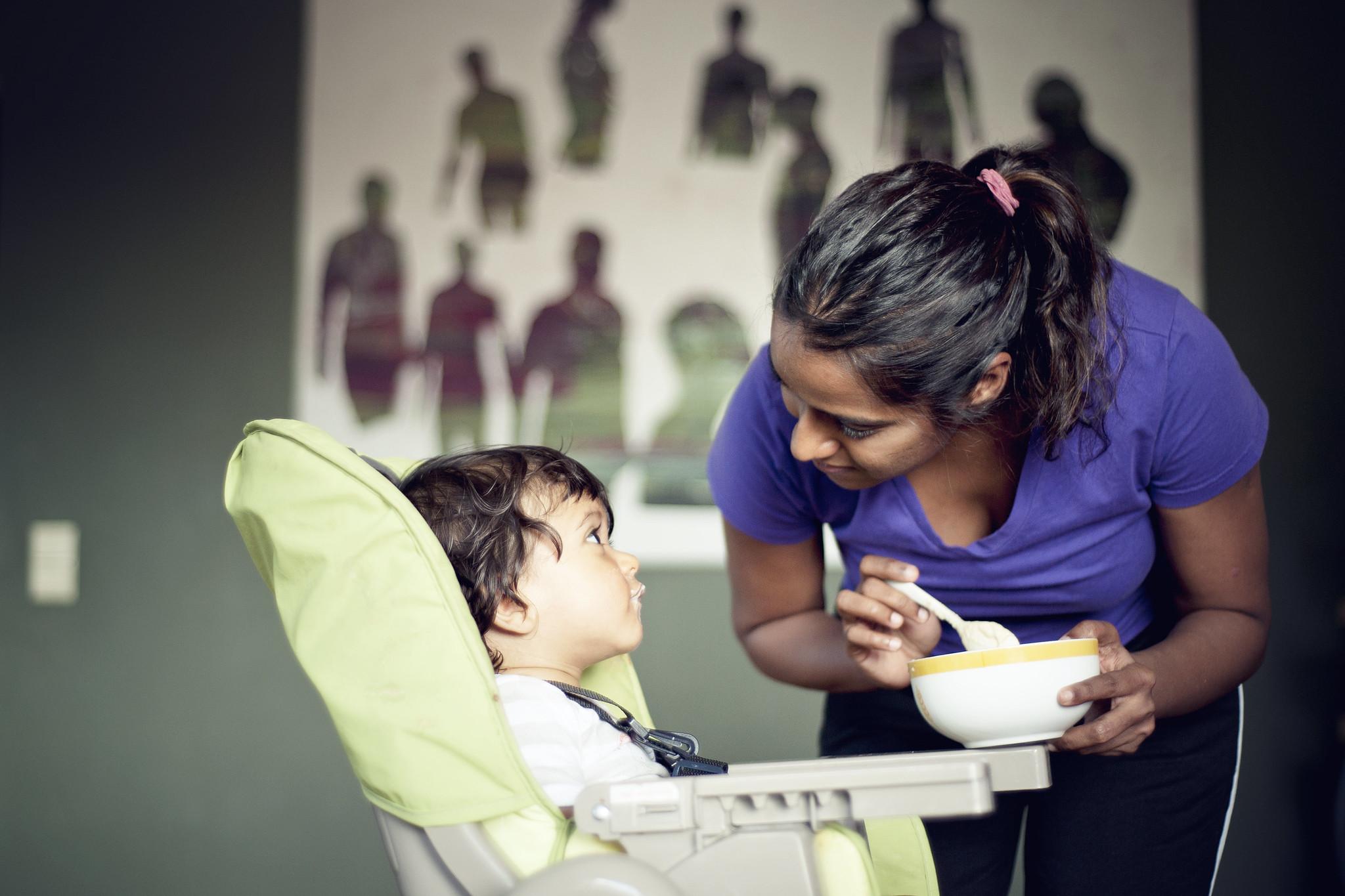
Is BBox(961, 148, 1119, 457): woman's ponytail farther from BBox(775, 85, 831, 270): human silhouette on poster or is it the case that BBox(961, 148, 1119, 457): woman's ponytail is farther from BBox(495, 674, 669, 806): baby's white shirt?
BBox(775, 85, 831, 270): human silhouette on poster

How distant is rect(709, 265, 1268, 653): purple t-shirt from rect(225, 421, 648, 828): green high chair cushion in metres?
0.43

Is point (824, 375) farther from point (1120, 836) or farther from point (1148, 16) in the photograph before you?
point (1148, 16)

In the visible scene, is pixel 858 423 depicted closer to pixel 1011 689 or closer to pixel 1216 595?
pixel 1011 689

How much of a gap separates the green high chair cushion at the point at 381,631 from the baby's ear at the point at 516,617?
25cm

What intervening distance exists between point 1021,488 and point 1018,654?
270 mm

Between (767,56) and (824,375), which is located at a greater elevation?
(767,56)

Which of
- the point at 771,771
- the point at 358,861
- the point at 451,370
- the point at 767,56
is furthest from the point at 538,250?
the point at 771,771

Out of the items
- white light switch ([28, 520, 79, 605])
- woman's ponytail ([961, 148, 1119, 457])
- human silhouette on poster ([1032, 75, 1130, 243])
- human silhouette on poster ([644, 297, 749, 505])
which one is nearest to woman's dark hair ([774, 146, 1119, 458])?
woman's ponytail ([961, 148, 1119, 457])

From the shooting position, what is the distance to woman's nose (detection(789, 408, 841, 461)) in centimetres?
101

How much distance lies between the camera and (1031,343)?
1017mm

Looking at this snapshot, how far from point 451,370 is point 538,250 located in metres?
0.35

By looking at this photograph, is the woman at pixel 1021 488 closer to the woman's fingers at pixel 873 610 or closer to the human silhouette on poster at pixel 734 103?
the woman's fingers at pixel 873 610

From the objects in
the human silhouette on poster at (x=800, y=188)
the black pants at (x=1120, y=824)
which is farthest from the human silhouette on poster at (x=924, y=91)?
the black pants at (x=1120, y=824)

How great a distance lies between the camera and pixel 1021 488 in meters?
1.10
